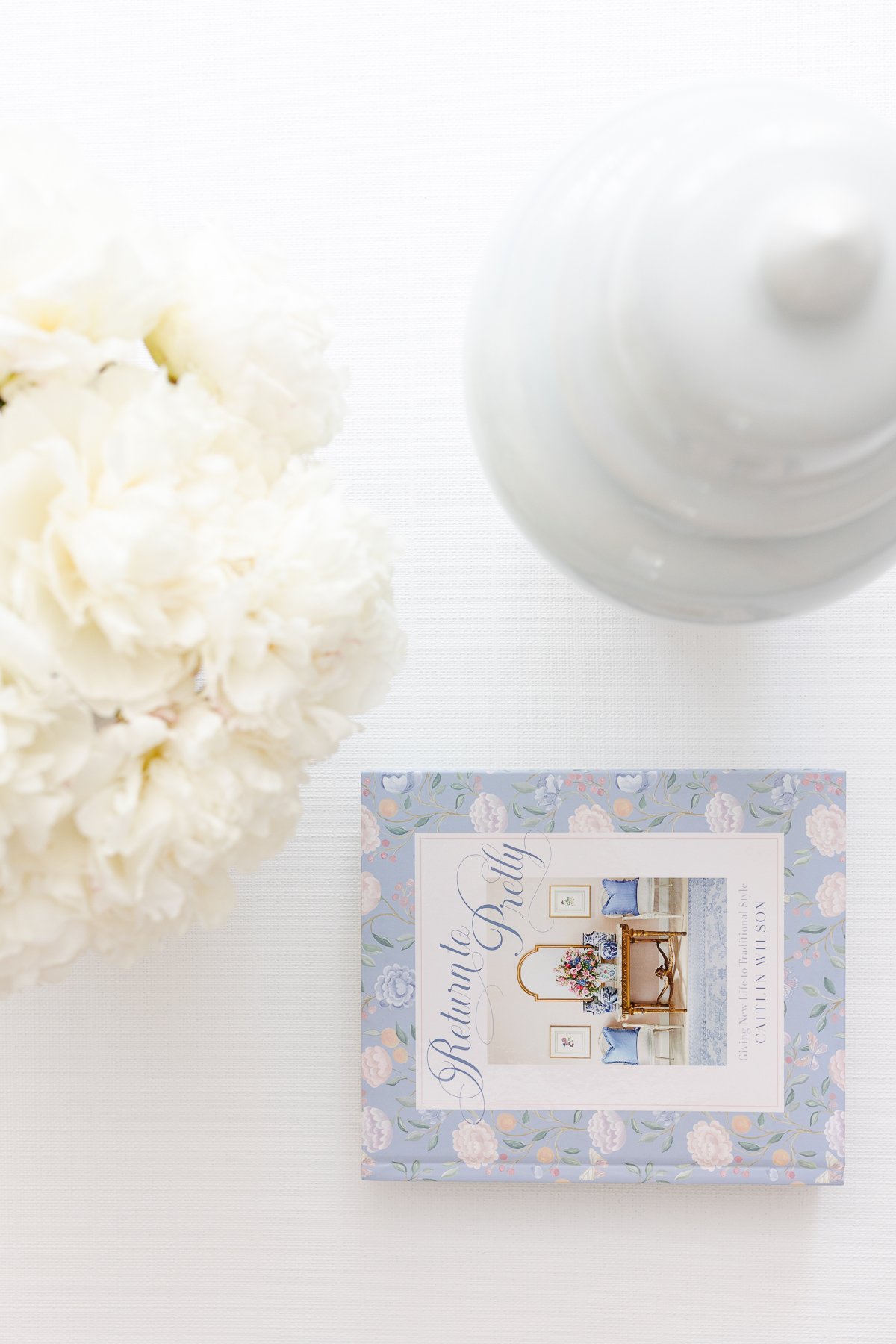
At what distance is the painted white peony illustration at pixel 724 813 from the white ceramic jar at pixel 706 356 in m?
0.22

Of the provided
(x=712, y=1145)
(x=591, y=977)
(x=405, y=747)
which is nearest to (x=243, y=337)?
(x=405, y=747)

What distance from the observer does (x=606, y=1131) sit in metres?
0.61

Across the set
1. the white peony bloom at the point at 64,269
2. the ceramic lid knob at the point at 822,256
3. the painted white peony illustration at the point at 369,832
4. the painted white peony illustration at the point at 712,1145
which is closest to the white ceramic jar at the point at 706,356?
the ceramic lid knob at the point at 822,256

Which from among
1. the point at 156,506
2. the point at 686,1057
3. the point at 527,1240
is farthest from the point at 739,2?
the point at 527,1240

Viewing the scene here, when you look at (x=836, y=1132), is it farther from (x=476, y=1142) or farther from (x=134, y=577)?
(x=134, y=577)

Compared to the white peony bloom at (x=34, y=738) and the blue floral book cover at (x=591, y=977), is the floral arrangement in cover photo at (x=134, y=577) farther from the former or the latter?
the blue floral book cover at (x=591, y=977)

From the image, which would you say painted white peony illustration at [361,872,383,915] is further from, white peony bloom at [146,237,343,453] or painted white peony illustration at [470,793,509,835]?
white peony bloom at [146,237,343,453]

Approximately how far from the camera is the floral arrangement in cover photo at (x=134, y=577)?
34 cm

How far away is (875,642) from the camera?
0.62 m

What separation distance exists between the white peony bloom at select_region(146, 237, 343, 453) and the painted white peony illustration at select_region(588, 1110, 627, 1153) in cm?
43

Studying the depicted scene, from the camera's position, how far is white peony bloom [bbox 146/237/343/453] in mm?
380

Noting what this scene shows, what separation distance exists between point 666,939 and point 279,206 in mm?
489

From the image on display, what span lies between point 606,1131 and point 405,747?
254mm

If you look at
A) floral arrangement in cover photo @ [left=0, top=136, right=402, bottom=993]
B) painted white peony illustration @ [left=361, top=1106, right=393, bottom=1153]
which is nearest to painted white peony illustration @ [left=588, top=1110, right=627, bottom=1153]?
painted white peony illustration @ [left=361, top=1106, right=393, bottom=1153]
